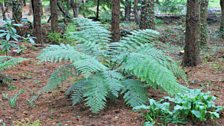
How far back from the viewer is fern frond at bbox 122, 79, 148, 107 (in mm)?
3957

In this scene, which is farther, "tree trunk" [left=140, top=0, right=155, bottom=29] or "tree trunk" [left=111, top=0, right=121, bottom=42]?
"tree trunk" [left=140, top=0, right=155, bottom=29]

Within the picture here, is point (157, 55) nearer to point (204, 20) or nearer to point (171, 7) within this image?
point (204, 20)

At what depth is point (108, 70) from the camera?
4.29 meters

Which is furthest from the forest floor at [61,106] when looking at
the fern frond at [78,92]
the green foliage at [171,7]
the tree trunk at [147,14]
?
the green foliage at [171,7]

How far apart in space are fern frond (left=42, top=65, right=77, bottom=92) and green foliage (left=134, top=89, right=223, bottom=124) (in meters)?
1.03

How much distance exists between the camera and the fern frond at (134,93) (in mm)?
3957

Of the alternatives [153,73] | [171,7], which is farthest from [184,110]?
[171,7]

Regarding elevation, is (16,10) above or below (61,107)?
above

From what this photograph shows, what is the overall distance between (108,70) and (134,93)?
491 mm

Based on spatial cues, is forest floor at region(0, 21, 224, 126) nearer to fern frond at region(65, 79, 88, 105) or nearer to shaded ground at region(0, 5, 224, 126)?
shaded ground at region(0, 5, 224, 126)

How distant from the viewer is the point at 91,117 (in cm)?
386

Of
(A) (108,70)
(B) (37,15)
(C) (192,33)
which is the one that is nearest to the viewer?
(A) (108,70)

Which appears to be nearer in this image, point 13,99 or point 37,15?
point 13,99

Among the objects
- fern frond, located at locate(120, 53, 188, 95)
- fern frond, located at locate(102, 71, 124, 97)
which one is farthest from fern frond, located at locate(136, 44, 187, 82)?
fern frond, located at locate(102, 71, 124, 97)
